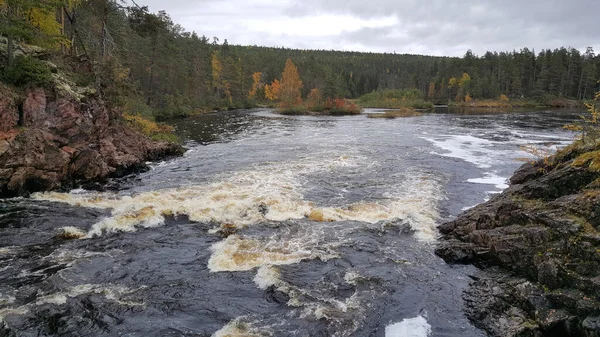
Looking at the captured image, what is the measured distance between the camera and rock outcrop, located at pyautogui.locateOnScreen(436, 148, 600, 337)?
8.52 m

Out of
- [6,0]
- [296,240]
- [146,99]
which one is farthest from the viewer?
[146,99]

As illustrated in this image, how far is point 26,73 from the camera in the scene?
1964cm

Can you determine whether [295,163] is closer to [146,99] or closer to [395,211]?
[395,211]

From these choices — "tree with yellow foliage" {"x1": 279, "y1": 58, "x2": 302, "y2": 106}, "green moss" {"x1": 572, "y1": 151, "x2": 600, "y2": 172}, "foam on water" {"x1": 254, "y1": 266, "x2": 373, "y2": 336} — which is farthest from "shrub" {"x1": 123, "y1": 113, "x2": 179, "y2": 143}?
"tree with yellow foliage" {"x1": 279, "y1": 58, "x2": 302, "y2": 106}

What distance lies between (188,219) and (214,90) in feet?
271

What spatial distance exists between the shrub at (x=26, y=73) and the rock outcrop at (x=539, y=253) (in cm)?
1987

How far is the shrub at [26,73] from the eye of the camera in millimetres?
19375

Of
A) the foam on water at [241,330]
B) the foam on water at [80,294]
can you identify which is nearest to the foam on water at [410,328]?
the foam on water at [241,330]

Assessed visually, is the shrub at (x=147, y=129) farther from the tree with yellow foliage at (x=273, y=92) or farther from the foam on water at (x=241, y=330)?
the tree with yellow foliage at (x=273, y=92)

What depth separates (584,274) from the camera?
882cm

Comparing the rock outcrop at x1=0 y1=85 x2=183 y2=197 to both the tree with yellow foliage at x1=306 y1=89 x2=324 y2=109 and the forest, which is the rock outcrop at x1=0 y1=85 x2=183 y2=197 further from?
the tree with yellow foliage at x1=306 y1=89 x2=324 y2=109

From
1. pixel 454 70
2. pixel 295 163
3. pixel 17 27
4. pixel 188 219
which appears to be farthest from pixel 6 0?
→ pixel 454 70

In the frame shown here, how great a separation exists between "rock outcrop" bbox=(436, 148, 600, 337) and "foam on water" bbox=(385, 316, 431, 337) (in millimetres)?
1186

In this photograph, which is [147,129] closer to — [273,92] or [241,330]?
[241,330]
